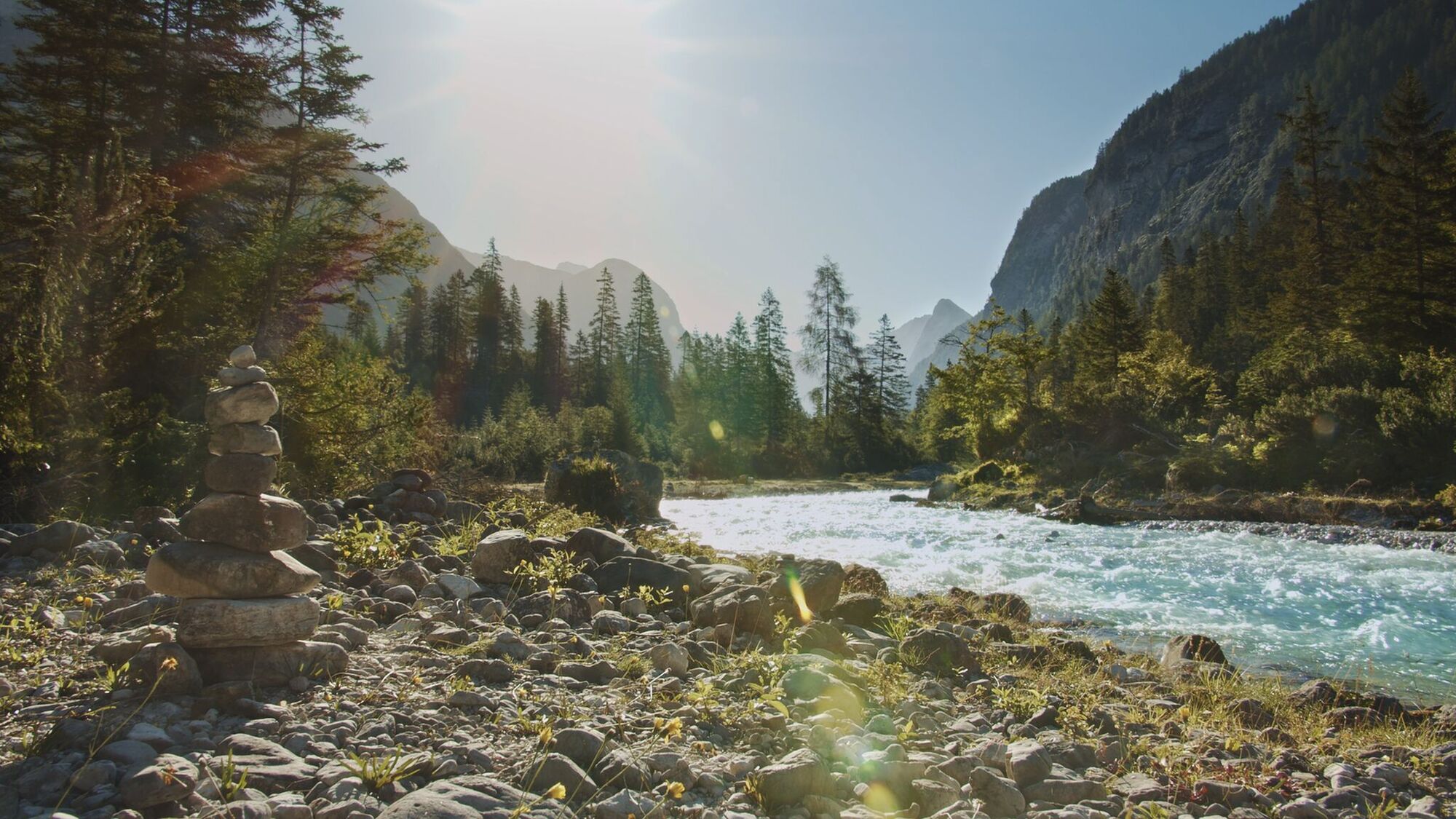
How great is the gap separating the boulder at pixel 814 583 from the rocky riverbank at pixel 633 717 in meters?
0.04

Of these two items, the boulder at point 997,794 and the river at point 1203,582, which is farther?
the river at point 1203,582

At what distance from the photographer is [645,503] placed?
62.4ft

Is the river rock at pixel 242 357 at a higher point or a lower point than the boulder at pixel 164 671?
higher

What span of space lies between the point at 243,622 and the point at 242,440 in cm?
131

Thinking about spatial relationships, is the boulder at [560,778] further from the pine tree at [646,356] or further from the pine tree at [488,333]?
the pine tree at [646,356]

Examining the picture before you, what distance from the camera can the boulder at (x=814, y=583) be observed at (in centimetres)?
698

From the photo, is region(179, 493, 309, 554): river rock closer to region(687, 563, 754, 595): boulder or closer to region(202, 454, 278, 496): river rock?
region(202, 454, 278, 496): river rock

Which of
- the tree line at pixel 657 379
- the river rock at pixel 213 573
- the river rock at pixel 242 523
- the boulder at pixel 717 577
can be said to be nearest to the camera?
→ the river rock at pixel 213 573

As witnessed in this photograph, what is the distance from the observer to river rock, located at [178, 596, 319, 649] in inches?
146

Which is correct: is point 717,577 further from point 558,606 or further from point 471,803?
point 471,803

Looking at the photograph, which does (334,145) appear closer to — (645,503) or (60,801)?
(645,503)

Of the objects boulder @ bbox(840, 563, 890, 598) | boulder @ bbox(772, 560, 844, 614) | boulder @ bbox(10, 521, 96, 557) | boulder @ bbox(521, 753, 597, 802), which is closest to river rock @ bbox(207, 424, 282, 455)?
boulder @ bbox(521, 753, 597, 802)

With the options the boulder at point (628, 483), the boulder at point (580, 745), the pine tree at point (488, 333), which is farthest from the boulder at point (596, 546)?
the pine tree at point (488, 333)

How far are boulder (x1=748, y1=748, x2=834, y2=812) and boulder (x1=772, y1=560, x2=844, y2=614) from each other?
3.49 m
